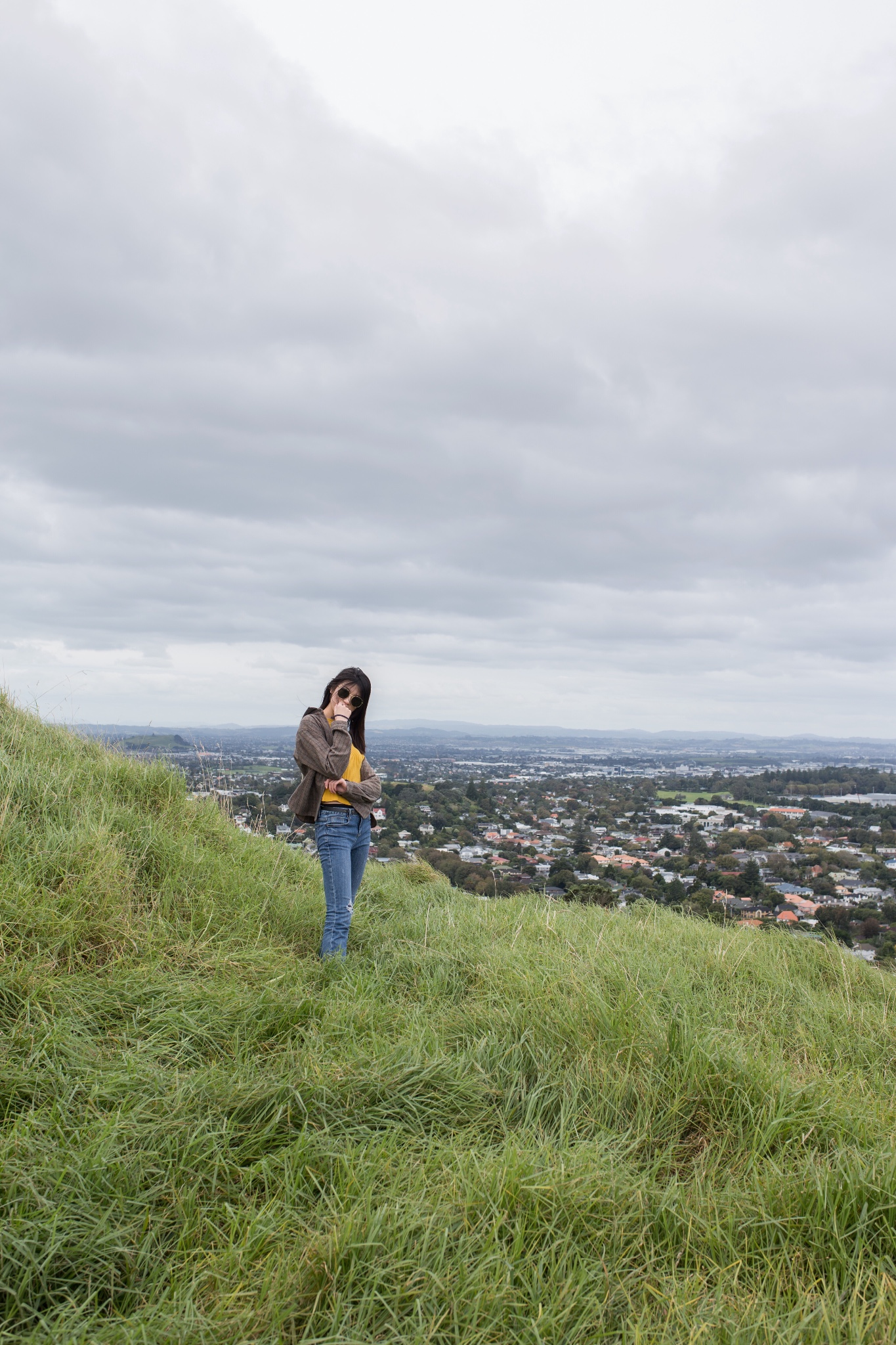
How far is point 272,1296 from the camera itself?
201 cm

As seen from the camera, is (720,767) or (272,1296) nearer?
(272,1296)

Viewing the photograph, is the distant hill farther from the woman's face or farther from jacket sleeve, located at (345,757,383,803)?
jacket sleeve, located at (345,757,383,803)

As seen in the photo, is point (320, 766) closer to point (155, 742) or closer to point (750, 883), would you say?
point (155, 742)

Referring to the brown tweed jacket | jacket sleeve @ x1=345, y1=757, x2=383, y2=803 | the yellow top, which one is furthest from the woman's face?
jacket sleeve @ x1=345, y1=757, x2=383, y2=803

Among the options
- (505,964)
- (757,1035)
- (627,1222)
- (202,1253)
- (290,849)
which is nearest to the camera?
(202,1253)

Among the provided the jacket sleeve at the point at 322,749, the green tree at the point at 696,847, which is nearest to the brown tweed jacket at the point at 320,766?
the jacket sleeve at the point at 322,749

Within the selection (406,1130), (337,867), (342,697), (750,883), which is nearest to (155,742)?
(342,697)

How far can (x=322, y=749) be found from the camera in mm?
4980

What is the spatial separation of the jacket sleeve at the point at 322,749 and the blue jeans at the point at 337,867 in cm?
30

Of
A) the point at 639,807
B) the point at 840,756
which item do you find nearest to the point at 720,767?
the point at 840,756

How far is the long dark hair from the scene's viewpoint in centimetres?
532

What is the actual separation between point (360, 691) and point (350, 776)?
0.65 meters

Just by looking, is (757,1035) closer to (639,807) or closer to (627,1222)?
(627,1222)

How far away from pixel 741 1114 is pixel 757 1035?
0.92 metres
